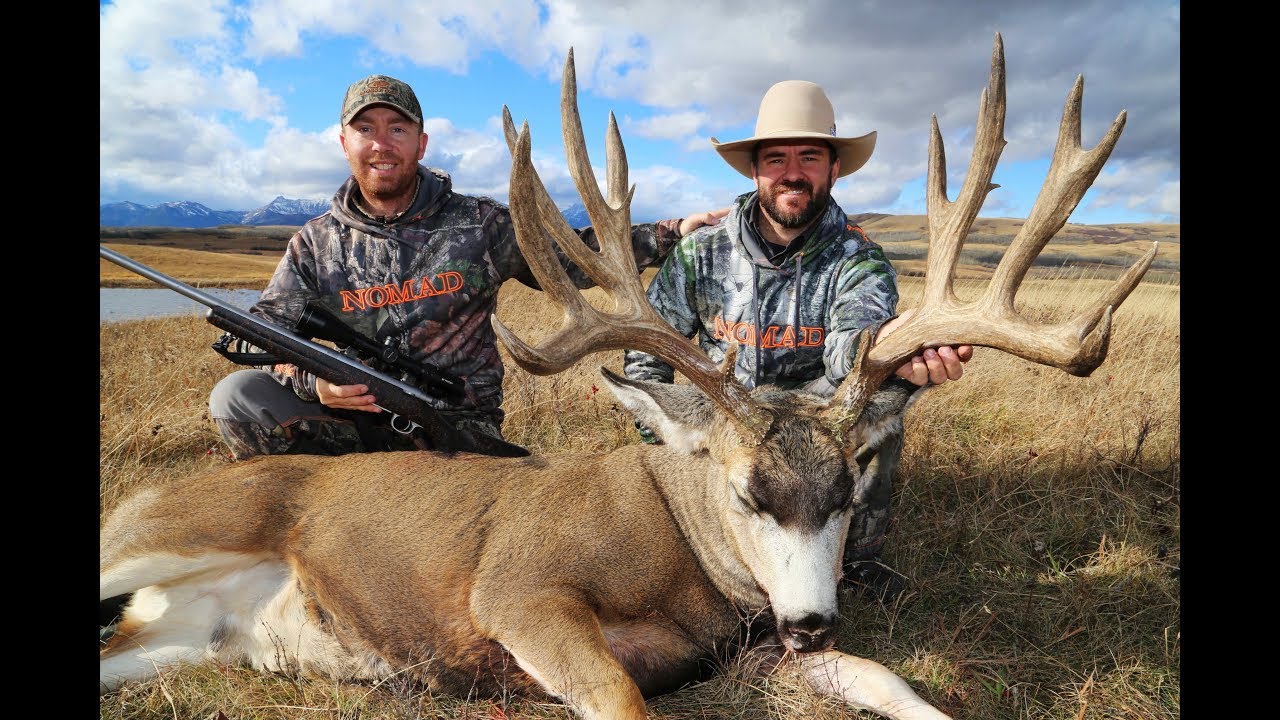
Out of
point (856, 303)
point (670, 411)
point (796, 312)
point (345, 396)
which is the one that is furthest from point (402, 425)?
point (856, 303)

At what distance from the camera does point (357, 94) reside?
5590 millimetres

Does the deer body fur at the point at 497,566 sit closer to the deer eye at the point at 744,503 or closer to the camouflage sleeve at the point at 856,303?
the deer eye at the point at 744,503

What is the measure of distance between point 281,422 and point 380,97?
216 centimetres

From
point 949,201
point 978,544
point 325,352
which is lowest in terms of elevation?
point 978,544

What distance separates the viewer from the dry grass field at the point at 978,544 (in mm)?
3529

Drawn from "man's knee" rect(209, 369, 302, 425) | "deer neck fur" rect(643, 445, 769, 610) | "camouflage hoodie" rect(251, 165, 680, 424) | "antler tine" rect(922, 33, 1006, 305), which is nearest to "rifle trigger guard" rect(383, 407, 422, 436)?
"camouflage hoodie" rect(251, 165, 680, 424)

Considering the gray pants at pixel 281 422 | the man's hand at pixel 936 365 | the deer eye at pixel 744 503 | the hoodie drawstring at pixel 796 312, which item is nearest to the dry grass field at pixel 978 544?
the deer eye at pixel 744 503

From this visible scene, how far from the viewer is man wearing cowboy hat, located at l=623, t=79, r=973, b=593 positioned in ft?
16.6

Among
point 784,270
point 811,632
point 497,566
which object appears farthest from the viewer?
point 784,270

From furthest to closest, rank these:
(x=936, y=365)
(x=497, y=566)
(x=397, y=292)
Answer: (x=397, y=292) → (x=936, y=365) → (x=497, y=566)

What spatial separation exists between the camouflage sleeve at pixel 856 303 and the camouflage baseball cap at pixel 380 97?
299 cm

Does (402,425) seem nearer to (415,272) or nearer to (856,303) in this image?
(415,272)

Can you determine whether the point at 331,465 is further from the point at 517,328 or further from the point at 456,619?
the point at 517,328

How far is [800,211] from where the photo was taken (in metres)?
5.25
